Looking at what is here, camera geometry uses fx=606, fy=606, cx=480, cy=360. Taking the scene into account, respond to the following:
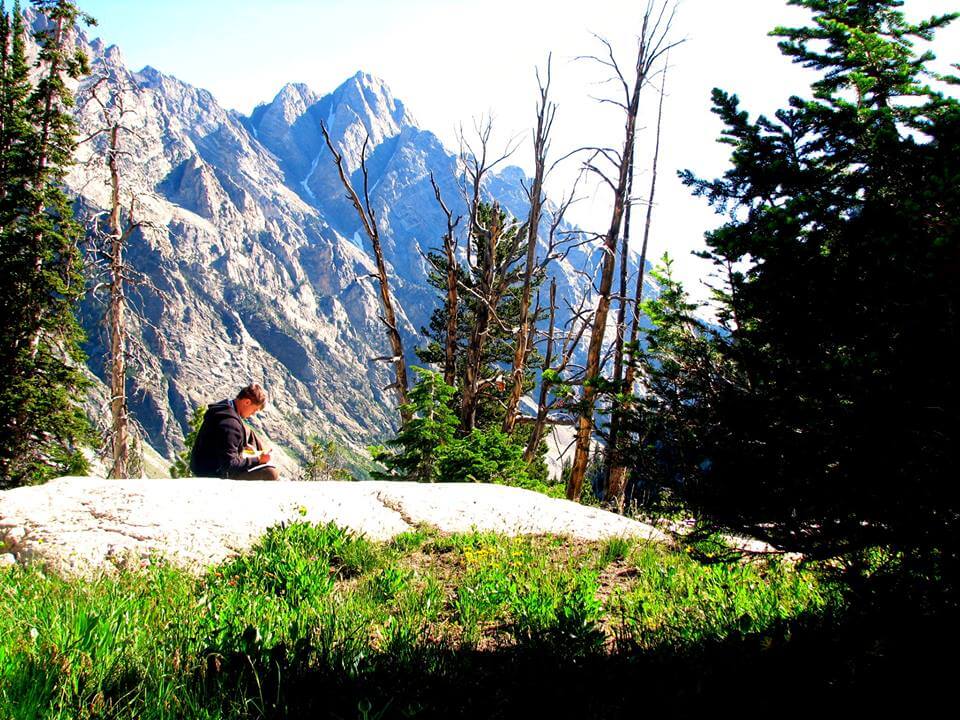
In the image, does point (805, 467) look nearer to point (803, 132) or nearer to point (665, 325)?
point (665, 325)

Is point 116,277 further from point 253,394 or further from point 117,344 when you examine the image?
point 253,394

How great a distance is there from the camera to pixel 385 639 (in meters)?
3.24

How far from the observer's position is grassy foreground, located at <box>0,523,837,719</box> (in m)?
2.42

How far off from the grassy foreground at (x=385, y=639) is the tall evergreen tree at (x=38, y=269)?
42.7 feet

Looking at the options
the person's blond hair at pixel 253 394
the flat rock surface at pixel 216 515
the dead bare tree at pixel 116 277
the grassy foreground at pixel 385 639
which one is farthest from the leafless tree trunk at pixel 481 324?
the grassy foreground at pixel 385 639

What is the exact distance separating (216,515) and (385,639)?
10.0ft

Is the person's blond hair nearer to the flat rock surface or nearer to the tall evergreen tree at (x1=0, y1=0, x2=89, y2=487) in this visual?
the flat rock surface

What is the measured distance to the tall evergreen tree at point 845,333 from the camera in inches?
102

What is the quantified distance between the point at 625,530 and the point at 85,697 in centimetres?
483

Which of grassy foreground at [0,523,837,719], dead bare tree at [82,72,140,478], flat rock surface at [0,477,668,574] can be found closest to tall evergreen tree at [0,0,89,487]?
dead bare tree at [82,72,140,478]

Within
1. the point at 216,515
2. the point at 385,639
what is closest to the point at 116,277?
the point at 216,515

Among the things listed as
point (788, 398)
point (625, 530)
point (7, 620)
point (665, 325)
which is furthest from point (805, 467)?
point (7, 620)

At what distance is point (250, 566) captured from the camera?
170 inches

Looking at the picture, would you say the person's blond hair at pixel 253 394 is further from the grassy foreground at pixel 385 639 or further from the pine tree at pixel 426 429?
the grassy foreground at pixel 385 639
